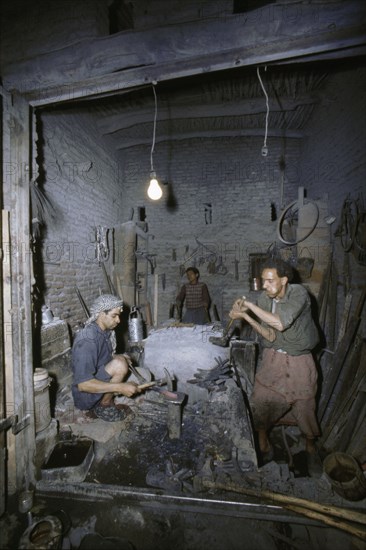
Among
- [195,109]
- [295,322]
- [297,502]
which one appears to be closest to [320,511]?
[297,502]

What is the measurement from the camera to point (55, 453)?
9.51 ft

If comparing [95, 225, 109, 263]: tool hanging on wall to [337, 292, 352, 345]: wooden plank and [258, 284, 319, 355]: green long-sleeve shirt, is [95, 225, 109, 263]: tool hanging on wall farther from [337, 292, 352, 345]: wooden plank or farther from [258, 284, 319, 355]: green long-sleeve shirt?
[337, 292, 352, 345]: wooden plank

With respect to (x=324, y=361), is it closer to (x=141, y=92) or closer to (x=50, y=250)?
(x=50, y=250)

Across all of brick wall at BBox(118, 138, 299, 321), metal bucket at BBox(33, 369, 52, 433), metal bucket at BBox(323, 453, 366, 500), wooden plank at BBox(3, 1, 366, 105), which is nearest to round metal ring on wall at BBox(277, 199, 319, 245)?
brick wall at BBox(118, 138, 299, 321)

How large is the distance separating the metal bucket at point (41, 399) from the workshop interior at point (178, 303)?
2 centimetres

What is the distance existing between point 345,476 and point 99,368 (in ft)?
10.1

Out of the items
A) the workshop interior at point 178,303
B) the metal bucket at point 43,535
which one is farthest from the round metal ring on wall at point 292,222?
the metal bucket at point 43,535

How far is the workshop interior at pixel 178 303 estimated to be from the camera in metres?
2.36

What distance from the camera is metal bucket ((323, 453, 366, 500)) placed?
245 centimetres

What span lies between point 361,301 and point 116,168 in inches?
310

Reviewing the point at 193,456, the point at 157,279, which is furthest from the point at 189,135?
the point at 193,456

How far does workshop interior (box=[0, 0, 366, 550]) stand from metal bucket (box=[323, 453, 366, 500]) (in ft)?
0.05

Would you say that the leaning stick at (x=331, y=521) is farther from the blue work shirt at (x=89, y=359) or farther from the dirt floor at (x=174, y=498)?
the blue work shirt at (x=89, y=359)

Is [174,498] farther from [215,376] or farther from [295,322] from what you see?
[295,322]
